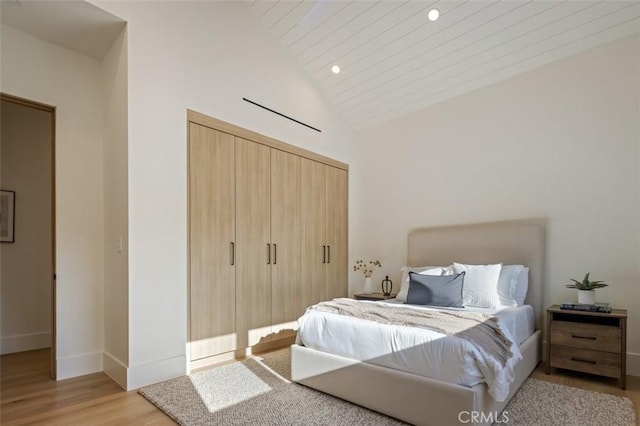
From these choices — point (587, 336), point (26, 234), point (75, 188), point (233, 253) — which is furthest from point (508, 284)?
point (26, 234)

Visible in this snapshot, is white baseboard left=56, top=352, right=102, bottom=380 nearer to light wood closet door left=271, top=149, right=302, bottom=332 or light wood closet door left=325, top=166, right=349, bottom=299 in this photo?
light wood closet door left=271, top=149, right=302, bottom=332

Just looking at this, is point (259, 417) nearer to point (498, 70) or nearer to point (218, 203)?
point (218, 203)

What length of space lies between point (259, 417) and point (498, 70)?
4.01 metres

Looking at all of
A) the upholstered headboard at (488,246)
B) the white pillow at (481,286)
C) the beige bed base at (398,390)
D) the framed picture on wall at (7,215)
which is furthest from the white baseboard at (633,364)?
the framed picture on wall at (7,215)

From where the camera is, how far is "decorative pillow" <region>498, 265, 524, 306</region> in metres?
3.52

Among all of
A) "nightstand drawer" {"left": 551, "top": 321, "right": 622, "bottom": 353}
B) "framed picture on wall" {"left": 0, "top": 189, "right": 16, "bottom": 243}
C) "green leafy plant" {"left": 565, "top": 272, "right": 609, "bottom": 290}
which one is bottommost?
"nightstand drawer" {"left": 551, "top": 321, "right": 622, "bottom": 353}

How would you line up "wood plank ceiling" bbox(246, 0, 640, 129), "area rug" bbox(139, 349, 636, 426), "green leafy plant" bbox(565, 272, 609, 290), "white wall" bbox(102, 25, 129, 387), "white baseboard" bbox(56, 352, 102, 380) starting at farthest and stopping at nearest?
"wood plank ceiling" bbox(246, 0, 640, 129) < "green leafy plant" bbox(565, 272, 609, 290) < "white baseboard" bbox(56, 352, 102, 380) < "white wall" bbox(102, 25, 129, 387) < "area rug" bbox(139, 349, 636, 426)

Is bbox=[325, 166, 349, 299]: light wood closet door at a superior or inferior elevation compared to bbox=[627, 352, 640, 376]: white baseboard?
superior

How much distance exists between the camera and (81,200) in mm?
3262

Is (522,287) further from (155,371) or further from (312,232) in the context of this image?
(155,371)

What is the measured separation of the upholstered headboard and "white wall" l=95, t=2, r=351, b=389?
2543 millimetres

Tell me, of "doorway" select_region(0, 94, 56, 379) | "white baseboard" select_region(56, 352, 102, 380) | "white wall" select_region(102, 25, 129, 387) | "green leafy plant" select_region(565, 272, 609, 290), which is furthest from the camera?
"doorway" select_region(0, 94, 56, 379)

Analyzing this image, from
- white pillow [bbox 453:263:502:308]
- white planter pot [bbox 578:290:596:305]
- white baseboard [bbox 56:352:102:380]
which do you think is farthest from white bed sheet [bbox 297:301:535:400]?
white baseboard [bbox 56:352:102:380]

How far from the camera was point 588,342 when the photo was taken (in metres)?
3.06
